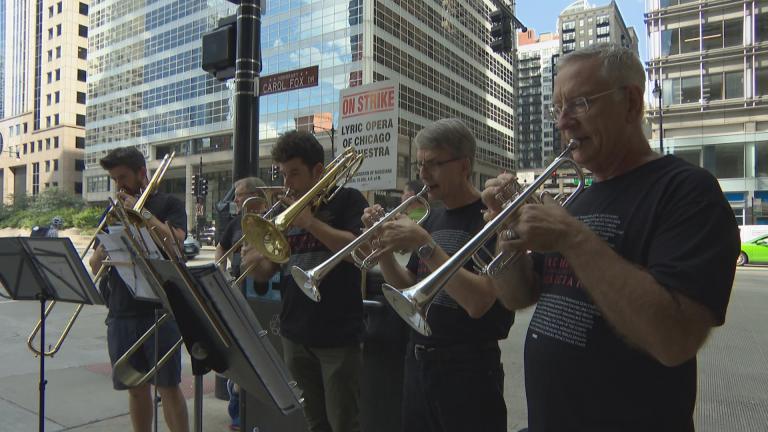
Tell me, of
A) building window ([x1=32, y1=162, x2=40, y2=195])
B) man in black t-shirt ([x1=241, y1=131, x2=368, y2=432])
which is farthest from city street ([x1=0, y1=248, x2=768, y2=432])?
building window ([x1=32, y1=162, x2=40, y2=195])

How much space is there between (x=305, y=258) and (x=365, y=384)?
1.00 metres

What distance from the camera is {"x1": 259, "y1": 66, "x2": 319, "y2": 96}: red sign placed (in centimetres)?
554

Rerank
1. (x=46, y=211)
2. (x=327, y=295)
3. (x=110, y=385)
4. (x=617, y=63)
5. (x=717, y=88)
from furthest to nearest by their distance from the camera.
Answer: (x=46, y=211) < (x=717, y=88) < (x=110, y=385) < (x=327, y=295) < (x=617, y=63)

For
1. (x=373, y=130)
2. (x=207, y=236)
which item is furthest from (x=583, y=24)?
(x=373, y=130)

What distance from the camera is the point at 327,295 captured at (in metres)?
2.93

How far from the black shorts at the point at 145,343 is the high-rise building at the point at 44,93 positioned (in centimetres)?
7383

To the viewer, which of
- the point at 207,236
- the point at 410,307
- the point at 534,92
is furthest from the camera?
the point at 534,92

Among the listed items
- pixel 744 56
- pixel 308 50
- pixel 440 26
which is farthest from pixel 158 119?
pixel 744 56

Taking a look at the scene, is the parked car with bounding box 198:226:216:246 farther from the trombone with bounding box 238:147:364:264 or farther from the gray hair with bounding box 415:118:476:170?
the gray hair with bounding box 415:118:476:170

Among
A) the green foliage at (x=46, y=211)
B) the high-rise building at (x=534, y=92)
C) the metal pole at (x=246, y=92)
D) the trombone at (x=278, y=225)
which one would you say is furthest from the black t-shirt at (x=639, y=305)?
the high-rise building at (x=534, y=92)

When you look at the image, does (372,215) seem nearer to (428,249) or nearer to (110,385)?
(428,249)

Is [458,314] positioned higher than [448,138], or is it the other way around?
[448,138]

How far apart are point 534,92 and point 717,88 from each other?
321 feet

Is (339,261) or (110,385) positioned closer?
(339,261)
